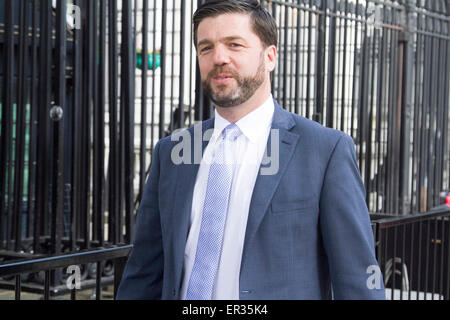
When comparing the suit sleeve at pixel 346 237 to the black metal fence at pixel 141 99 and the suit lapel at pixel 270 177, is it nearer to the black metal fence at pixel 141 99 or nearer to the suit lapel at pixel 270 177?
the suit lapel at pixel 270 177

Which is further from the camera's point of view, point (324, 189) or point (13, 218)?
point (13, 218)

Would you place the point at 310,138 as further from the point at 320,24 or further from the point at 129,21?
the point at 320,24

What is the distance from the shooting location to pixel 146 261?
7.74 feet

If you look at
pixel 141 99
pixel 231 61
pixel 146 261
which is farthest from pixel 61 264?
pixel 141 99

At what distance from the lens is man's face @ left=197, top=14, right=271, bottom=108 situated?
82.4 inches

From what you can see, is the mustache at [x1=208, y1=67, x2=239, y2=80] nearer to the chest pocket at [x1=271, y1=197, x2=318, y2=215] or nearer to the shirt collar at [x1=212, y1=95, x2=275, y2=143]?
the shirt collar at [x1=212, y1=95, x2=275, y2=143]

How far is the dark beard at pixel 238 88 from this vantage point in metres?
2.09

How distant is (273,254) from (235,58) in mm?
620

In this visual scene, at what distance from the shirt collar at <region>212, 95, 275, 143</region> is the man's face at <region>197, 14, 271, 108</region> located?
0.24ft

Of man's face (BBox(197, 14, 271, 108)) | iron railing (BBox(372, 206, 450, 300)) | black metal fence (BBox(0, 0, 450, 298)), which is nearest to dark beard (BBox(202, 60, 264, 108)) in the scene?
man's face (BBox(197, 14, 271, 108))

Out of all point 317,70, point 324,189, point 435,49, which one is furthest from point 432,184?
point 324,189

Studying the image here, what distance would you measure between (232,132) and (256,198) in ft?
0.86

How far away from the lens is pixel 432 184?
7.95 meters

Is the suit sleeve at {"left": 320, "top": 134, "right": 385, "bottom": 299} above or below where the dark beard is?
below
